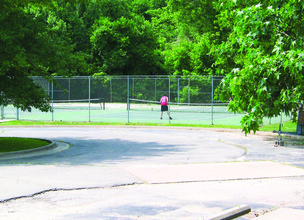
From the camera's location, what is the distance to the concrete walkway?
682 centimetres

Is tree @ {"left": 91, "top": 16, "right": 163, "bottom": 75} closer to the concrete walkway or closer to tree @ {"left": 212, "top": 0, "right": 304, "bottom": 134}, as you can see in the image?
the concrete walkway

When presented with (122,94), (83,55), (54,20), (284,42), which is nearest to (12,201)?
(284,42)

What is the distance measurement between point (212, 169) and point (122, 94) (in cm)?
3371

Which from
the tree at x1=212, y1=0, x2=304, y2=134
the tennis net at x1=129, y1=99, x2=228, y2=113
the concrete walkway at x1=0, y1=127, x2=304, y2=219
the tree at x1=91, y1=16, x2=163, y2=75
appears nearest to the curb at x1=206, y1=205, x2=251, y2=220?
the concrete walkway at x1=0, y1=127, x2=304, y2=219

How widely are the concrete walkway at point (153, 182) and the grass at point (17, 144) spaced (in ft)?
4.15

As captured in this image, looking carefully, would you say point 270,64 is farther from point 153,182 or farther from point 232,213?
point 153,182

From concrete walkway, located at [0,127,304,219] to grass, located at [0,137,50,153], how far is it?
1266 millimetres

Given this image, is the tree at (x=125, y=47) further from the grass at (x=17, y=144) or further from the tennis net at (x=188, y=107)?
the grass at (x=17, y=144)

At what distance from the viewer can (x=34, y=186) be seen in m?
8.48

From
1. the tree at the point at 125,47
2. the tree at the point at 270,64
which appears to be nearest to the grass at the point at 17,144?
the tree at the point at 270,64

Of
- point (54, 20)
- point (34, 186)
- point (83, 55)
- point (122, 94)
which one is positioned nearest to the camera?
point (34, 186)

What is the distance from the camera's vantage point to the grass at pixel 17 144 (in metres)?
14.3

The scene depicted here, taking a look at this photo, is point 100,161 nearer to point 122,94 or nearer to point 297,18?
point 297,18

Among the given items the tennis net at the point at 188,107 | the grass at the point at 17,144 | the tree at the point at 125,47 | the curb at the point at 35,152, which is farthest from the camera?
the tree at the point at 125,47
